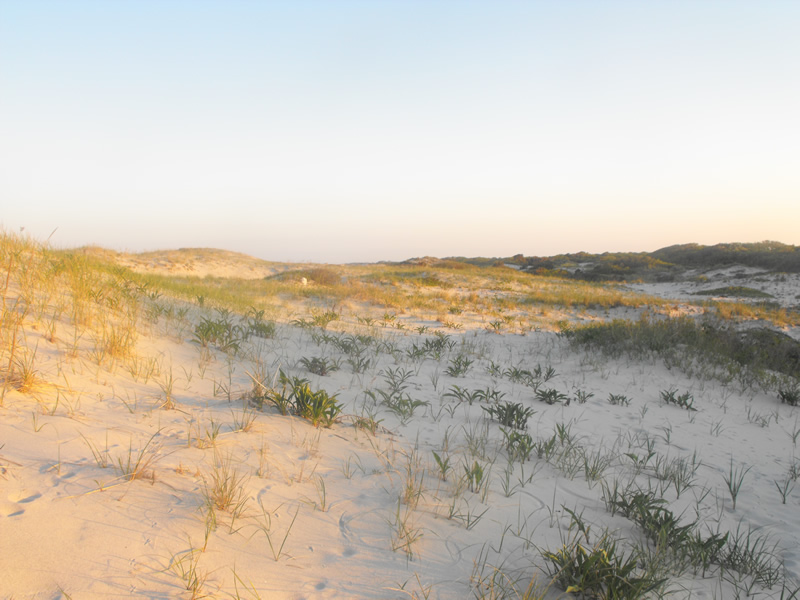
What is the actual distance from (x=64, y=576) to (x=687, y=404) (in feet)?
19.8

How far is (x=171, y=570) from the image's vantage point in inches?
58.5

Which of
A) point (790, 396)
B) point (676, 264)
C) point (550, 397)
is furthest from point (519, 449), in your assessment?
point (676, 264)

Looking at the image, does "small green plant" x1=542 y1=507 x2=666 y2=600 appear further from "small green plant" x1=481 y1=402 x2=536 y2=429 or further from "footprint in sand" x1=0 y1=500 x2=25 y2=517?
"footprint in sand" x1=0 y1=500 x2=25 y2=517

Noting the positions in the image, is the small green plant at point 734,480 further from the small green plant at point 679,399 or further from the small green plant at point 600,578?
the small green plant at point 679,399

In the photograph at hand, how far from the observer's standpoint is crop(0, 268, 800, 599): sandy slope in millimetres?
1532

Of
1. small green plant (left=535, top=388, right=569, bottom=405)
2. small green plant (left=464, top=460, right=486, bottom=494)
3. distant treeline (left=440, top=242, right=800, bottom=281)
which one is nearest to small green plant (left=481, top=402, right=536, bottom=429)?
small green plant (left=535, top=388, right=569, bottom=405)

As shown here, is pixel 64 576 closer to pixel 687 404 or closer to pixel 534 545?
pixel 534 545

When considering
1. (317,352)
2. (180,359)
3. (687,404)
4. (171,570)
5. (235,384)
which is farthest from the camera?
(317,352)

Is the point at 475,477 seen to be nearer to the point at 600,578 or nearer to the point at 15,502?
the point at 600,578

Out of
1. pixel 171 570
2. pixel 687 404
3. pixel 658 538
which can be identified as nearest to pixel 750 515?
pixel 658 538

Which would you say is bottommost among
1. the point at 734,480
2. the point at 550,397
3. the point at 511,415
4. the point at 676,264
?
the point at 734,480

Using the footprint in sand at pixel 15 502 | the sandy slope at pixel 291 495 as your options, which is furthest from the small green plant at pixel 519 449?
the footprint in sand at pixel 15 502

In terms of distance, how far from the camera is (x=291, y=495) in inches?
83.4

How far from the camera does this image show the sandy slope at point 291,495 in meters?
1.53
